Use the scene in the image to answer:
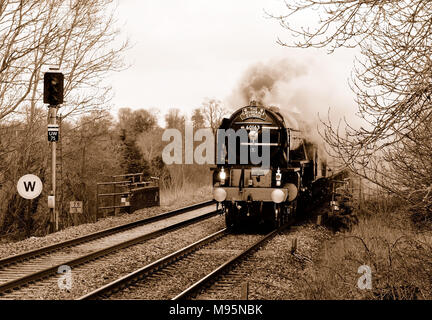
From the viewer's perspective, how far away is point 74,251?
12227mm

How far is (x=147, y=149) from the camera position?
159 ft

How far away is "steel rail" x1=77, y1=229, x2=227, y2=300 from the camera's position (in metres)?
8.44

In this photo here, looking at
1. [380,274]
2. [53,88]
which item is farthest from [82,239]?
[380,274]

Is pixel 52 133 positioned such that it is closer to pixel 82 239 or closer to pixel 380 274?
pixel 82 239

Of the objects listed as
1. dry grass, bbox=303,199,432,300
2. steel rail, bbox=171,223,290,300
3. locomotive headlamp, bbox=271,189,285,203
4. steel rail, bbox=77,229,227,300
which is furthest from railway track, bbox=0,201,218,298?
dry grass, bbox=303,199,432,300

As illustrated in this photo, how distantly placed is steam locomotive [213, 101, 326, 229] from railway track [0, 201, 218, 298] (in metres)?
2.13

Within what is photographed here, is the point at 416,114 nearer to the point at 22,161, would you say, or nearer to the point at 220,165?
the point at 220,165

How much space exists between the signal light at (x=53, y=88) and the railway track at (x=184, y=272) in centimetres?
563

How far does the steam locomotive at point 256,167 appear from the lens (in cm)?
1466

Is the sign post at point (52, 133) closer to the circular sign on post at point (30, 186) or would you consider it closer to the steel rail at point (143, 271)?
the circular sign on post at point (30, 186)

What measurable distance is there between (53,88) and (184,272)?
7.20 metres

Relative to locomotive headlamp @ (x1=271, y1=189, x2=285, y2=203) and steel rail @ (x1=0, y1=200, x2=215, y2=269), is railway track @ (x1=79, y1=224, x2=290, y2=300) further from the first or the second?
steel rail @ (x1=0, y1=200, x2=215, y2=269)
